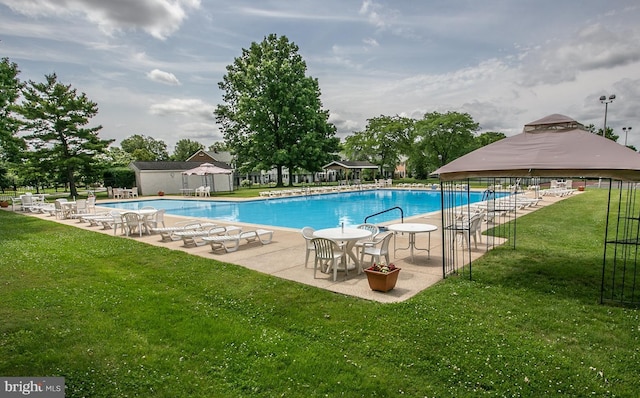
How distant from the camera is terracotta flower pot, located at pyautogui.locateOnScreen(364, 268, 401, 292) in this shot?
534cm

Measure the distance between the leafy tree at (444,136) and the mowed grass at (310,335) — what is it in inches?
1489

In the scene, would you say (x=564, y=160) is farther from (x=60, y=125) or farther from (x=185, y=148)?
(x=185, y=148)

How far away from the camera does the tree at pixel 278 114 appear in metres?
36.6

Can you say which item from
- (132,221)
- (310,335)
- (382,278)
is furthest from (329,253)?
(132,221)

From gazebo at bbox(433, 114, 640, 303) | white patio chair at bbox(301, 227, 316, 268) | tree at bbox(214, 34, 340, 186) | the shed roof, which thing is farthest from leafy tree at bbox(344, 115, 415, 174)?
gazebo at bbox(433, 114, 640, 303)

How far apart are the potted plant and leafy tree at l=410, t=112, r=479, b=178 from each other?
38992 mm

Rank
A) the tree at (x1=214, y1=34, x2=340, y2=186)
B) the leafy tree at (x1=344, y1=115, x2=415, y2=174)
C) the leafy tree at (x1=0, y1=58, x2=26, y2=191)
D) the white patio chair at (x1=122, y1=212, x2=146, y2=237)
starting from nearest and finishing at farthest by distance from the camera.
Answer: the white patio chair at (x1=122, y1=212, x2=146, y2=237)
the leafy tree at (x1=0, y1=58, x2=26, y2=191)
the tree at (x1=214, y1=34, x2=340, y2=186)
the leafy tree at (x1=344, y1=115, x2=415, y2=174)

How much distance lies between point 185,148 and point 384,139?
167 ft

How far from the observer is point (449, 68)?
17375mm

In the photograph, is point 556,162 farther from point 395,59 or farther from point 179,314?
point 395,59

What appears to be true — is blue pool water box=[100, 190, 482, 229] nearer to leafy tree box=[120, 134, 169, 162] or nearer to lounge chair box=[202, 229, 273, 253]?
lounge chair box=[202, 229, 273, 253]

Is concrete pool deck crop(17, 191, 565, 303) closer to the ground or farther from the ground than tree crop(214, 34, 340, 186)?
closer to the ground

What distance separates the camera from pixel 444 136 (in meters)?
42.7

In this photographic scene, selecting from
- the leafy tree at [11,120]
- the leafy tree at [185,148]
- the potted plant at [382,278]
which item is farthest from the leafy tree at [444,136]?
the leafy tree at [185,148]
